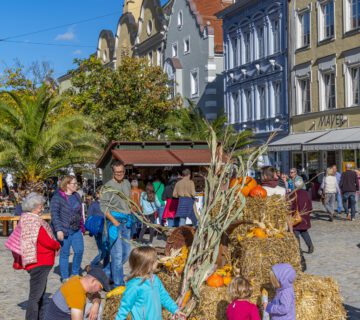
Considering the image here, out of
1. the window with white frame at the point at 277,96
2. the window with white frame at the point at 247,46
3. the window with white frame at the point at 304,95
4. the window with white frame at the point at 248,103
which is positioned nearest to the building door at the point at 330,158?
the window with white frame at the point at 304,95

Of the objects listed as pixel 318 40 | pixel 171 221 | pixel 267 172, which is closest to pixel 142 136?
pixel 318 40

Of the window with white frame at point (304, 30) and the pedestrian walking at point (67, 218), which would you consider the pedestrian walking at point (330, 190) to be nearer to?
the pedestrian walking at point (67, 218)

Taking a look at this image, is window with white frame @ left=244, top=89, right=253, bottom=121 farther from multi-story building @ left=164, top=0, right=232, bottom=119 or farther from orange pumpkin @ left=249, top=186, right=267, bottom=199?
orange pumpkin @ left=249, top=186, right=267, bottom=199

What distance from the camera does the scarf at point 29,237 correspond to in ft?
25.2

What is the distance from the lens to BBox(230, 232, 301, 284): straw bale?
7.13 meters

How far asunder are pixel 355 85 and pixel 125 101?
1114 centimetres

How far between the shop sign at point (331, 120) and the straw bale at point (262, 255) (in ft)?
77.0

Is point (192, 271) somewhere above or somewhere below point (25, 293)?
above

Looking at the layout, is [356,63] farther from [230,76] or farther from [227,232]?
[227,232]

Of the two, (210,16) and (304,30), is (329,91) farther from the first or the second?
(210,16)

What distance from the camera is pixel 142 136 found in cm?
3469

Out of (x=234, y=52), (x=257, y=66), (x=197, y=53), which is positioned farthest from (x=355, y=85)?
(x=197, y=53)

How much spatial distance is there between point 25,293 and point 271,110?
89.8 ft

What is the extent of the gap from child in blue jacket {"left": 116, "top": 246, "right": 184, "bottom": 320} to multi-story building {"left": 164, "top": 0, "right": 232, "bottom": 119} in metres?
36.8
